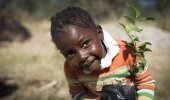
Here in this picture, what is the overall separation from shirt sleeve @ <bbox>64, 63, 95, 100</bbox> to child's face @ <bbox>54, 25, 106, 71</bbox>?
36 cm

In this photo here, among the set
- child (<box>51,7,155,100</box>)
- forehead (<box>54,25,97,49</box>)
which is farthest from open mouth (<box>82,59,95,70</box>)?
forehead (<box>54,25,97,49</box>)

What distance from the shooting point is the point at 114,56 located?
281 cm

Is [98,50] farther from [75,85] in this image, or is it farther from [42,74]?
[42,74]

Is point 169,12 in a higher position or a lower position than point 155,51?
higher

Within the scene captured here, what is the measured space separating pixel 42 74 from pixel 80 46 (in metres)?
4.59

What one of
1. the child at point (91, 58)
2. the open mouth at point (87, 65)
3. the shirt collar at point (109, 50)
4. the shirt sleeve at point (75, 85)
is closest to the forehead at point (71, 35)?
the child at point (91, 58)

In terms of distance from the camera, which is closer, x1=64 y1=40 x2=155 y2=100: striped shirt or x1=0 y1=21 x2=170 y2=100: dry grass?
x1=64 y1=40 x2=155 y2=100: striped shirt

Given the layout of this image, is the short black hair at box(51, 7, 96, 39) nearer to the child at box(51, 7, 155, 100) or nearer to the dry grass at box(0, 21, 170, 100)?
the child at box(51, 7, 155, 100)

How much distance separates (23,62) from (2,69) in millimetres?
878

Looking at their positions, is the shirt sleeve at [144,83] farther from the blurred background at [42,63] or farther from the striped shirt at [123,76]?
the blurred background at [42,63]

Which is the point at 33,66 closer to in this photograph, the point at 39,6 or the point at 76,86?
the point at 76,86

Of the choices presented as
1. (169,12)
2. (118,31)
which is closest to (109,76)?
(118,31)

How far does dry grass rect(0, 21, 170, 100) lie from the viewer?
5121 mm

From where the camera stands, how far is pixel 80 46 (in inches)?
98.3
